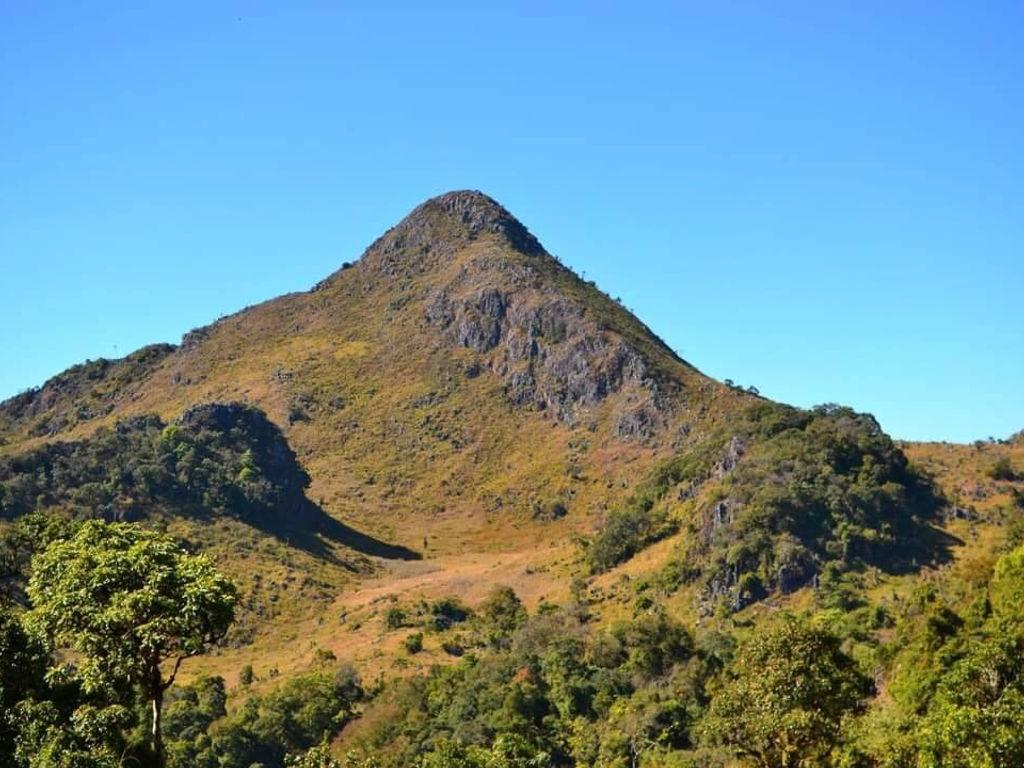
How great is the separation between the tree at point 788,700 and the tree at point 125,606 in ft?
72.1

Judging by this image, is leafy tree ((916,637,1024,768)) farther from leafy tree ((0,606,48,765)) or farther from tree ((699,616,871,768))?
leafy tree ((0,606,48,765))

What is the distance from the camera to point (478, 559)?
14512cm

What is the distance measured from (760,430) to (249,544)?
233 feet

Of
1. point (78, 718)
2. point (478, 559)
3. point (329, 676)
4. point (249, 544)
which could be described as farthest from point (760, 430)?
point (78, 718)

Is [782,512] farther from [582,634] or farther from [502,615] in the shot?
[502,615]

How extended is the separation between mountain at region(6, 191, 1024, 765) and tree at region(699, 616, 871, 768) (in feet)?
83.4

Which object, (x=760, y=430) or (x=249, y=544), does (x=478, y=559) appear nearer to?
(x=249, y=544)

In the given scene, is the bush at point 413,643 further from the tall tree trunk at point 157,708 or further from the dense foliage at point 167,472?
the tall tree trunk at point 157,708

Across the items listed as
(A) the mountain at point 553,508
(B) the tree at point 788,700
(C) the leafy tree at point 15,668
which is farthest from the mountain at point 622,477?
(C) the leafy tree at point 15,668

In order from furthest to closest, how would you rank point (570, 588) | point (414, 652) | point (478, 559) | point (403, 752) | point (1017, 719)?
point (478, 559), point (570, 588), point (414, 652), point (403, 752), point (1017, 719)

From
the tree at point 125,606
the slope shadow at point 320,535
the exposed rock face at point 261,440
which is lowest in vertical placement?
the slope shadow at point 320,535

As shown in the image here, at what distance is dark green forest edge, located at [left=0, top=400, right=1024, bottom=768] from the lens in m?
19.8

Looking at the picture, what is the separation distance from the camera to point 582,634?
87062 mm

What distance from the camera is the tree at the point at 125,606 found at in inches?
744
